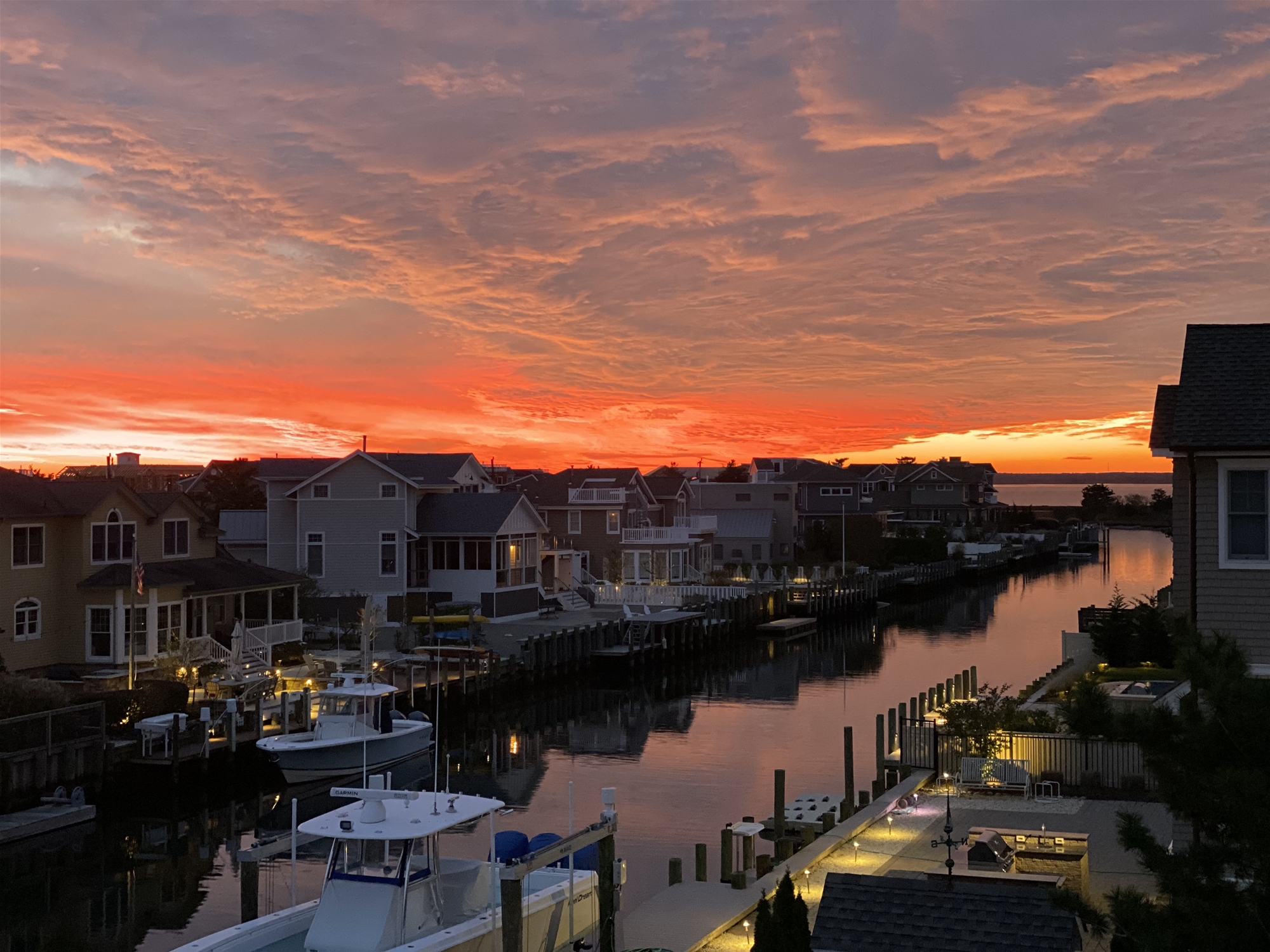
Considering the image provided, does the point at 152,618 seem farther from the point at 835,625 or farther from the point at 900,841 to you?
the point at 835,625

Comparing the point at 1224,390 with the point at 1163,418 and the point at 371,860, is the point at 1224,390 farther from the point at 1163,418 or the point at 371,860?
the point at 371,860

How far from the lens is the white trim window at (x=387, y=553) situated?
60.5 meters

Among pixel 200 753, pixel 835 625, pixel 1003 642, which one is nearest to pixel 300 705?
pixel 200 753

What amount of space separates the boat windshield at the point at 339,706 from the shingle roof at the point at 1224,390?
76.4 feet

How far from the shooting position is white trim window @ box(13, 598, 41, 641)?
40250mm

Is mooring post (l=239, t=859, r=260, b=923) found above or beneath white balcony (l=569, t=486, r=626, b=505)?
beneath

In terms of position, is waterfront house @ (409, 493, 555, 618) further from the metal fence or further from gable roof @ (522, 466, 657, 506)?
the metal fence

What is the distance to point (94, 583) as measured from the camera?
41.8 meters

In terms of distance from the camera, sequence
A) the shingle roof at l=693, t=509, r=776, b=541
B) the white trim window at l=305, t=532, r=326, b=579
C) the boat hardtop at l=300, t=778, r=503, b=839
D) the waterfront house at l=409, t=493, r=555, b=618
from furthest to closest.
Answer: the shingle roof at l=693, t=509, r=776, b=541
the white trim window at l=305, t=532, r=326, b=579
the waterfront house at l=409, t=493, r=555, b=618
the boat hardtop at l=300, t=778, r=503, b=839

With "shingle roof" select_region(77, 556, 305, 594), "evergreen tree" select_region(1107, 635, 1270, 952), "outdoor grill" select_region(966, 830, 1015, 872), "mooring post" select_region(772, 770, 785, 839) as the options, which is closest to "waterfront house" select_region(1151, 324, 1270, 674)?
"outdoor grill" select_region(966, 830, 1015, 872)

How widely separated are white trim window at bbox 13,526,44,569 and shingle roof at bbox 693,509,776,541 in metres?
63.6

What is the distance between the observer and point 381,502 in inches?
2394

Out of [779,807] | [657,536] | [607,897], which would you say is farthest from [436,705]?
[657,536]

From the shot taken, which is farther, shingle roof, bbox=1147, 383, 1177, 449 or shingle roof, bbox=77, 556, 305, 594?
shingle roof, bbox=77, 556, 305, 594
